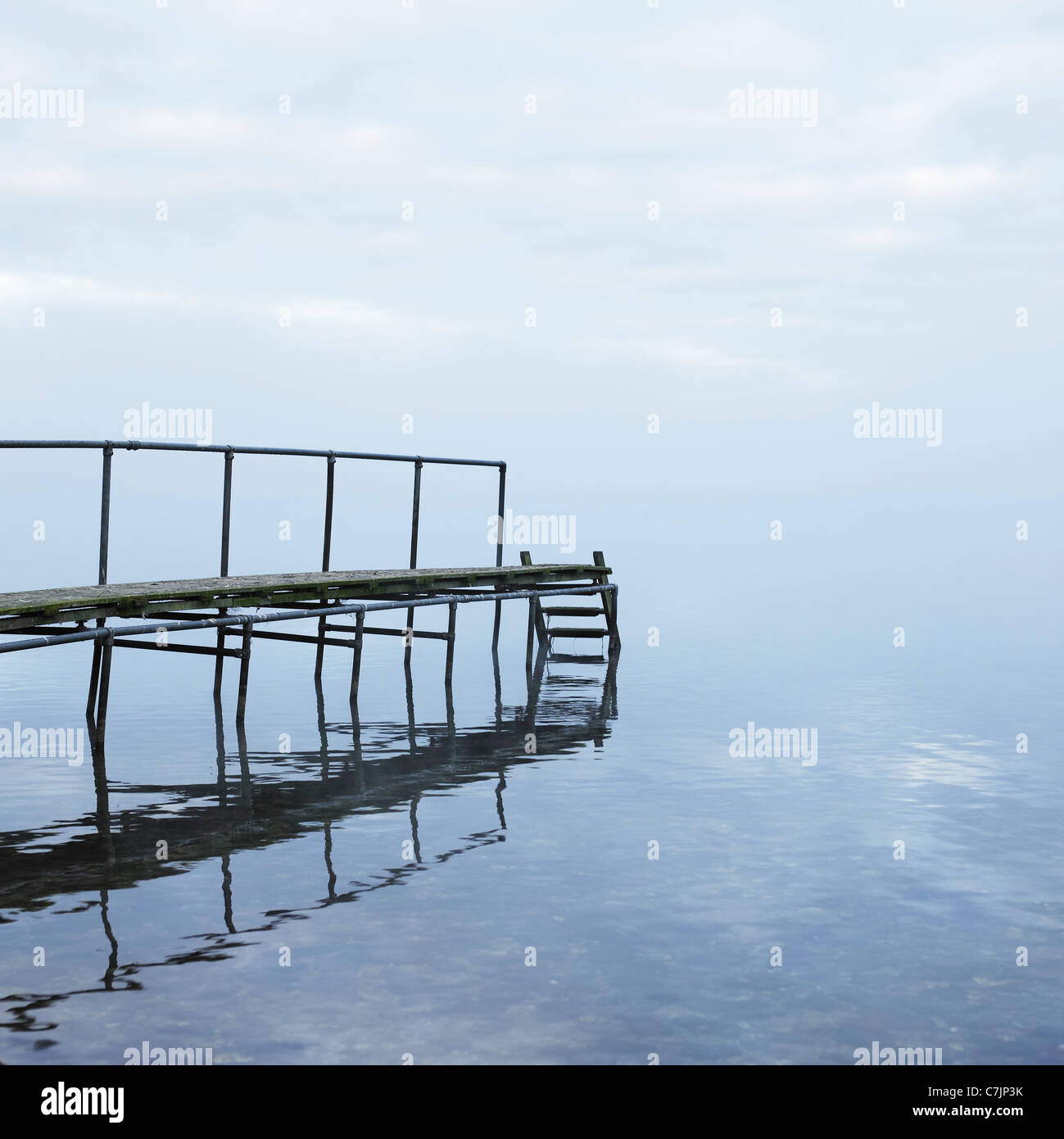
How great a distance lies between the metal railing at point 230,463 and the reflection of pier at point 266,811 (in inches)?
81.4

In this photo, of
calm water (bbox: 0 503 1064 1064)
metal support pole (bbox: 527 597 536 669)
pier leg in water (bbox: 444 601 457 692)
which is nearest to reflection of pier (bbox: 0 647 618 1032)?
calm water (bbox: 0 503 1064 1064)

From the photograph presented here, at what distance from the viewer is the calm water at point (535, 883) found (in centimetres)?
564

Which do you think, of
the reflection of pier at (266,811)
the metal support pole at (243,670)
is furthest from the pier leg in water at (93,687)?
the metal support pole at (243,670)

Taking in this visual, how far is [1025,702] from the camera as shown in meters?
16.6

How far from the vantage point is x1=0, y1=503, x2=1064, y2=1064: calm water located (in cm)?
564

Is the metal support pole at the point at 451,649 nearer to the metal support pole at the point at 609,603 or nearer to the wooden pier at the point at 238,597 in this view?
the wooden pier at the point at 238,597


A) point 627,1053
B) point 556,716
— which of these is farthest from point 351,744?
point 627,1053

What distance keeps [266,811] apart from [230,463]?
18.3 feet

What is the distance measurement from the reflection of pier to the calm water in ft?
0.12

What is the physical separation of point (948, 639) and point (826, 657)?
500 centimetres

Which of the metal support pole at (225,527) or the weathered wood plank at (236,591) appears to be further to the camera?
the metal support pole at (225,527)

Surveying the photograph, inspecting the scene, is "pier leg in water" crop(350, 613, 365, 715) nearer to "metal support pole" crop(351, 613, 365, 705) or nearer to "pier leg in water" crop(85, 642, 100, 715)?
"metal support pole" crop(351, 613, 365, 705)
